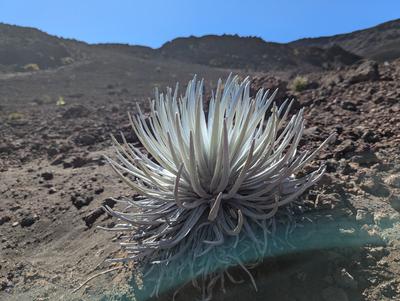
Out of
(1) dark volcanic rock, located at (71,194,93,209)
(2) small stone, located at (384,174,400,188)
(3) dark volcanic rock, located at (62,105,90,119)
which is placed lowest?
(3) dark volcanic rock, located at (62,105,90,119)

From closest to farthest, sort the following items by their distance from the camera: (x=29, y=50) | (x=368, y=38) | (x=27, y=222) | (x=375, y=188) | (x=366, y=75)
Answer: (x=375, y=188) → (x=27, y=222) → (x=366, y=75) → (x=29, y=50) → (x=368, y=38)

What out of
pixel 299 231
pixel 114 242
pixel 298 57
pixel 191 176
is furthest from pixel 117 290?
pixel 298 57

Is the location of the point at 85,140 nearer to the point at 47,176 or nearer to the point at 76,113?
the point at 47,176

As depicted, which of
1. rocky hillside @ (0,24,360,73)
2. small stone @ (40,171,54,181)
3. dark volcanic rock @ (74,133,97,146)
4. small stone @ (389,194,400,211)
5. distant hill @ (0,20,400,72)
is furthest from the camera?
distant hill @ (0,20,400,72)

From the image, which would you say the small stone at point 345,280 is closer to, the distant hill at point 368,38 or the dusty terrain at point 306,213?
the dusty terrain at point 306,213

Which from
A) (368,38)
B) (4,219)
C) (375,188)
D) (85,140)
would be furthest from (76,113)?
(368,38)

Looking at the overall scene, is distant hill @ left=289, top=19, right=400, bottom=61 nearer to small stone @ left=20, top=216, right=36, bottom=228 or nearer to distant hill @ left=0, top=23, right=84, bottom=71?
distant hill @ left=0, top=23, right=84, bottom=71

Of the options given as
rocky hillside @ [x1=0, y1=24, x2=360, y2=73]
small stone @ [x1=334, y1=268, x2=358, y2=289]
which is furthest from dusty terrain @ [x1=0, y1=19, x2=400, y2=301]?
rocky hillside @ [x1=0, y1=24, x2=360, y2=73]
